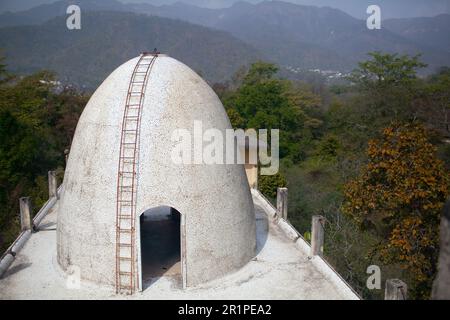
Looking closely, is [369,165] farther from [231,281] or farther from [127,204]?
[127,204]

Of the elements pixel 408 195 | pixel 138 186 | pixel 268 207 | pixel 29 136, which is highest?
pixel 138 186

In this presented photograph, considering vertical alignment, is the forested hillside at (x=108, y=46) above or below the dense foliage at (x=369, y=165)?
above

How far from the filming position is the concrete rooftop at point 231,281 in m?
11.6

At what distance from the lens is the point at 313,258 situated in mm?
13680

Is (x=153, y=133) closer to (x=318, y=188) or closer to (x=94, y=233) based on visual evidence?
(x=94, y=233)

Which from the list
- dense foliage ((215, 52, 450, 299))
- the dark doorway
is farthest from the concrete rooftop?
dense foliage ((215, 52, 450, 299))

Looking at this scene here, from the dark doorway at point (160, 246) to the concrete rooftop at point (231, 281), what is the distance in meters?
0.48

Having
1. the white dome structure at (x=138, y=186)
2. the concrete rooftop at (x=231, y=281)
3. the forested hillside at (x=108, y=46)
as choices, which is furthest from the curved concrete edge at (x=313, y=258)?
the forested hillside at (x=108, y=46)

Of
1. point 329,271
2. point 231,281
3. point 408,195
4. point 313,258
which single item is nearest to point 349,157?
point 408,195

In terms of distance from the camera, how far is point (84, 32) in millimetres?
153500

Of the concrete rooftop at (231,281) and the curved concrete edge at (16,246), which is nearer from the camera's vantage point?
the concrete rooftop at (231,281)

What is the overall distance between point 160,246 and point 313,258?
17.1 ft

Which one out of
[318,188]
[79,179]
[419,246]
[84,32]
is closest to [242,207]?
[79,179]

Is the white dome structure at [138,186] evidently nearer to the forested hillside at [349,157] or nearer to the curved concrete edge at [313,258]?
the curved concrete edge at [313,258]
